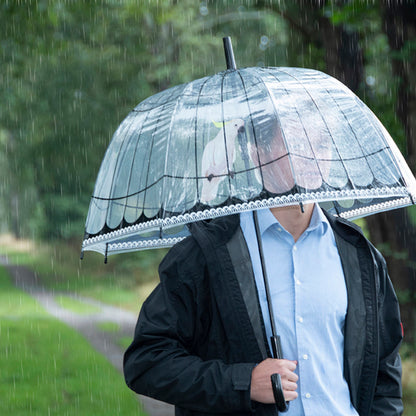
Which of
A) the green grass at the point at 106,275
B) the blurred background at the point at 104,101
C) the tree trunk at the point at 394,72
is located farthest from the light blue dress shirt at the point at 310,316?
the green grass at the point at 106,275

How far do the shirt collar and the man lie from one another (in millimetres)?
11

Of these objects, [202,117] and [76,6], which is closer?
[202,117]

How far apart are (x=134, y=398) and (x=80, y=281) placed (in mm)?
17587

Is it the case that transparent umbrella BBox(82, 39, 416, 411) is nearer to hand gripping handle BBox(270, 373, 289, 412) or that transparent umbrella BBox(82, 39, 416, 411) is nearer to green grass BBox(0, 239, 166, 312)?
hand gripping handle BBox(270, 373, 289, 412)

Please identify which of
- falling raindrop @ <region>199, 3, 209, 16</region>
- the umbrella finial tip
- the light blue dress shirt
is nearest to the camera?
the light blue dress shirt

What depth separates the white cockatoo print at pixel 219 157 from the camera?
8.39 feet

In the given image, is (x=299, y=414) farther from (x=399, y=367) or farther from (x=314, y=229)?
(x=314, y=229)

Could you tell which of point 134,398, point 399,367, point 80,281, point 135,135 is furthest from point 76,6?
point 80,281

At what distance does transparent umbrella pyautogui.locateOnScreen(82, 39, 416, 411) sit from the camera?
8.18ft

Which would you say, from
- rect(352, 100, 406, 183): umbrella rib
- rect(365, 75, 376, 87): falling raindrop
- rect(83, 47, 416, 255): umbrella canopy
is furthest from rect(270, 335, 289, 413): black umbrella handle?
rect(365, 75, 376, 87): falling raindrop

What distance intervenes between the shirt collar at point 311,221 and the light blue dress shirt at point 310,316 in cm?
6

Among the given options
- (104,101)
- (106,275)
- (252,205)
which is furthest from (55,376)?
(106,275)

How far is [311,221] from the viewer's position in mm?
2709

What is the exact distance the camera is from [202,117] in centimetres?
268
